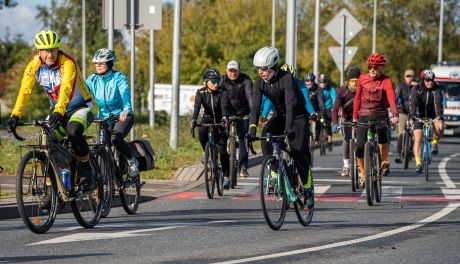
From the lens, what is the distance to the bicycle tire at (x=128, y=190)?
12.8 meters

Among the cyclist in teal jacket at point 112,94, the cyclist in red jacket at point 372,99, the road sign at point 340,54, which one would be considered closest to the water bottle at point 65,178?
the cyclist in teal jacket at point 112,94

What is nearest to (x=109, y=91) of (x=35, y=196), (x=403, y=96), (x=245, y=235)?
(x=35, y=196)

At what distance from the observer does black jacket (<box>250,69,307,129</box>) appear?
11.6 meters

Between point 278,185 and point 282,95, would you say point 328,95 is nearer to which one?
point 282,95

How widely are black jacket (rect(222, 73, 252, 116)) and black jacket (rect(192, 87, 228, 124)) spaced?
101cm

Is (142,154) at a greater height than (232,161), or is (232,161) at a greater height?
(142,154)

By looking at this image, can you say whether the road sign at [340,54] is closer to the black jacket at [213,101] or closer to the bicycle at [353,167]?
the bicycle at [353,167]

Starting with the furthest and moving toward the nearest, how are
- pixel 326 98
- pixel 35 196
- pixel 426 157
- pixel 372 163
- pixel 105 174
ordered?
pixel 326 98, pixel 426 157, pixel 372 163, pixel 105 174, pixel 35 196

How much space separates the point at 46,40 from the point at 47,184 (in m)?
1.33

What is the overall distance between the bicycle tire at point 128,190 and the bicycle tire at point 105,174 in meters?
0.36

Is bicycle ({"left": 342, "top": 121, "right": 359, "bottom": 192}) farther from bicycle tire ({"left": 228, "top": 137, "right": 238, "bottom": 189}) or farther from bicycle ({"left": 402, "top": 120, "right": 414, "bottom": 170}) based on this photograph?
bicycle ({"left": 402, "top": 120, "right": 414, "bottom": 170})

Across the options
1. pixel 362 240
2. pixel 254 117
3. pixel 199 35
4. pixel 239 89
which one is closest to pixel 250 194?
pixel 239 89

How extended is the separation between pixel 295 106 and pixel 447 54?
227ft

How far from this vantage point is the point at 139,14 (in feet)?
65.0
